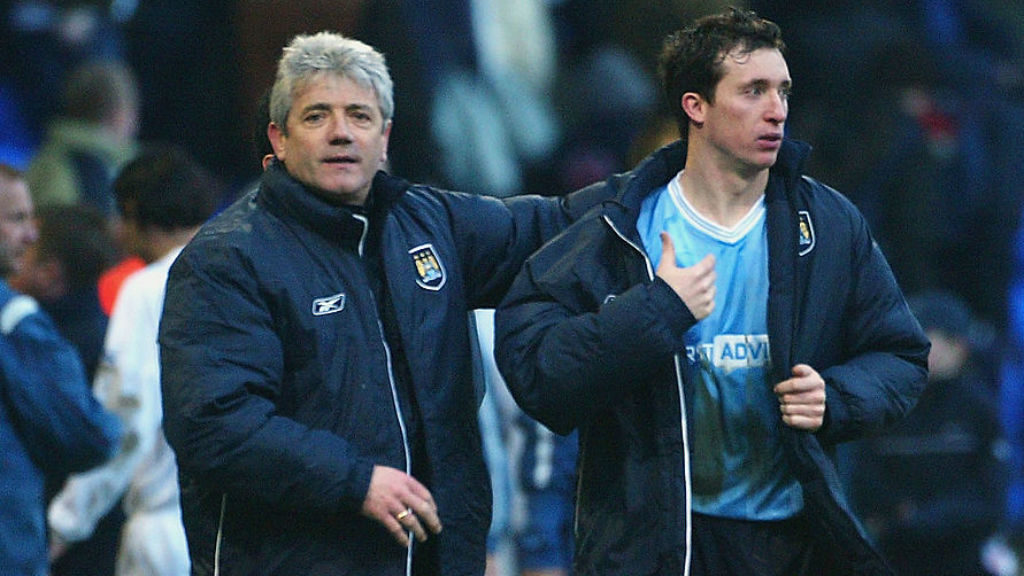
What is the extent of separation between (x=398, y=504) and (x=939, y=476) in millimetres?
4244

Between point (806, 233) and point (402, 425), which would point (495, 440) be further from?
point (806, 233)

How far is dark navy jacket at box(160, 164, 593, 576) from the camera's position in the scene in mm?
5270

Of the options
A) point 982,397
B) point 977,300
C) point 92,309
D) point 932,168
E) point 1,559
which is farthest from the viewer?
point 977,300

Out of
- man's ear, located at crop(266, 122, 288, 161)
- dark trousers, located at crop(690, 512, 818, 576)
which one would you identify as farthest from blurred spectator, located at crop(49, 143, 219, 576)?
dark trousers, located at crop(690, 512, 818, 576)

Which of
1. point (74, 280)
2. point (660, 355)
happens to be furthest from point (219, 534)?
point (74, 280)

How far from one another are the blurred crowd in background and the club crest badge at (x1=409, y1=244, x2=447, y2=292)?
13.9ft

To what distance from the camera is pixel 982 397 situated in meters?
9.16

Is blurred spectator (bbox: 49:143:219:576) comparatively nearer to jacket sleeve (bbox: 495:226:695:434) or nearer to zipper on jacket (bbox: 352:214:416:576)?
zipper on jacket (bbox: 352:214:416:576)

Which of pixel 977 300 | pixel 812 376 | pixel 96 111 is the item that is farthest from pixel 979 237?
pixel 812 376

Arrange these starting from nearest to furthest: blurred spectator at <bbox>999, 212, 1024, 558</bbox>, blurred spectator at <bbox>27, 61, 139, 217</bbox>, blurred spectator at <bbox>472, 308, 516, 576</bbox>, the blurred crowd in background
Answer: blurred spectator at <bbox>472, 308, 516, 576</bbox> → blurred spectator at <bbox>27, 61, 139, 217</bbox> → the blurred crowd in background → blurred spectator at <bbox>999, 212, 1024, 558</bbox>

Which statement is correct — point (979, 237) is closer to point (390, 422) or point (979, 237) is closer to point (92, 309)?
point (92, 309)

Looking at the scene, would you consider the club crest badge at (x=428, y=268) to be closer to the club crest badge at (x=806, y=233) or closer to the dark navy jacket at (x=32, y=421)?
the club crest badge at (x=806, y=233)

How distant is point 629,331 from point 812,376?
0.51 meters

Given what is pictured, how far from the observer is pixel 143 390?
7.14m
